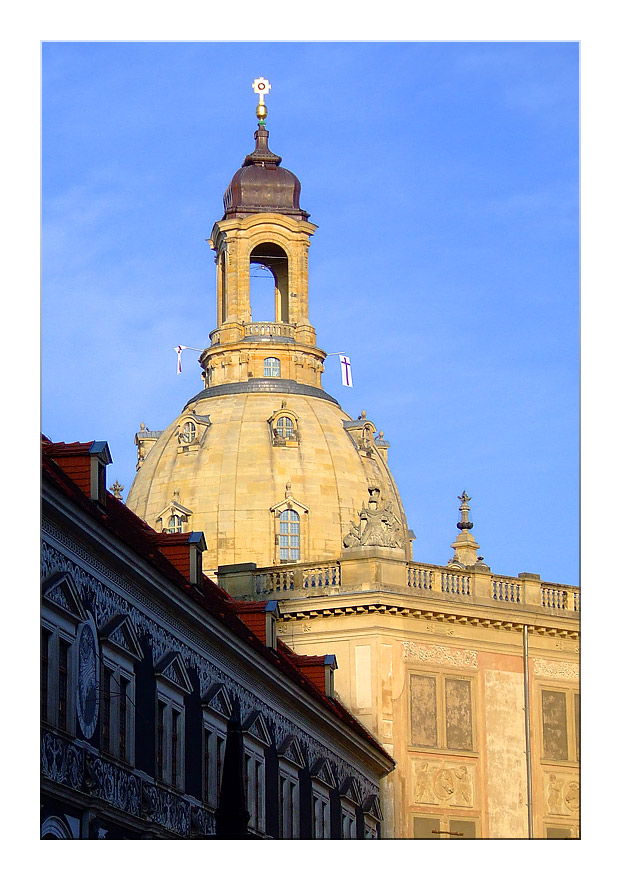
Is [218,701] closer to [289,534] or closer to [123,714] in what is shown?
[123,714]

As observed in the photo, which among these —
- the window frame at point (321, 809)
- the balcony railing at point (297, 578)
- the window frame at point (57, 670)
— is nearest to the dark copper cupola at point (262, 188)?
the balcony railing at point (297, 578)

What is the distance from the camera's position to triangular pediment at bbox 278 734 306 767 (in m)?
41.7

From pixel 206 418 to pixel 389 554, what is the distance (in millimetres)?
22576

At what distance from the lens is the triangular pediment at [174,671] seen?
34.8 meters

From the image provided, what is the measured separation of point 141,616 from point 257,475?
4403 centimetres

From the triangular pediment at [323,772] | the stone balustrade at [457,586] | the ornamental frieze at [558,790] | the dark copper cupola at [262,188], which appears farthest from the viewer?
the dark copper cupola at [262,188]

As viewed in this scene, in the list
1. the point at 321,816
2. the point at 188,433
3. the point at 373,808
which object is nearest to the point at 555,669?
Answer: the point at 373,808

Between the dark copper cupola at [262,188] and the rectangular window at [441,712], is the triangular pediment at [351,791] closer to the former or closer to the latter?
the rectangular window at [441,712]

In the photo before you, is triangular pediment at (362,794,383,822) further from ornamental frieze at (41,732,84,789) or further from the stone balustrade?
ornamental frieze at (41,732,84,789)

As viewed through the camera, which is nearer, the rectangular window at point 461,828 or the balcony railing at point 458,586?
the rectangular window at point 461,828

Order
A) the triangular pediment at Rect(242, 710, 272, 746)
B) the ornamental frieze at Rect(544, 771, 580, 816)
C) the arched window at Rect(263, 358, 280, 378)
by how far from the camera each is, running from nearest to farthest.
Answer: the triangular pediment at Rect(242, 710, 272, 746) < the ornamental frieze at Rect(544, 771, 580, 816) < the arched window at Rect(263, 358, 280, 378)

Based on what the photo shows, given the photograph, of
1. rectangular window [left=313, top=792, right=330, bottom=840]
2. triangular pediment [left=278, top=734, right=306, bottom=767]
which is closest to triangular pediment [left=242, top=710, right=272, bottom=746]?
triangular pediment [left=278, top=734, right=306, bottom=767]

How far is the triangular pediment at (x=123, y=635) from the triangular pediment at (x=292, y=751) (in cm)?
838

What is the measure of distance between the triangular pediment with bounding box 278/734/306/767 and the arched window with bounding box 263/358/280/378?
40776 mm
